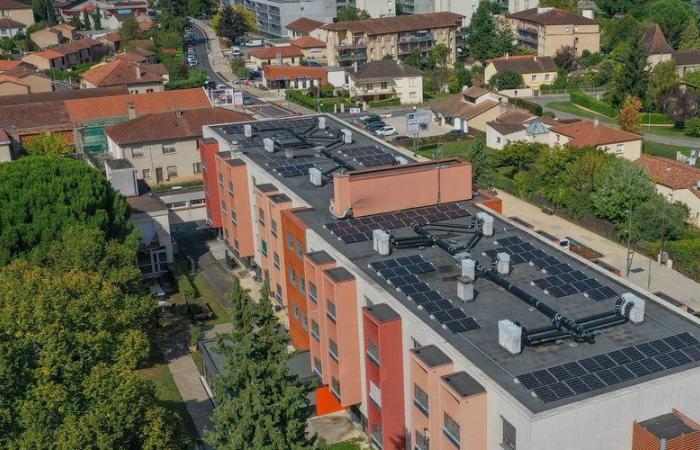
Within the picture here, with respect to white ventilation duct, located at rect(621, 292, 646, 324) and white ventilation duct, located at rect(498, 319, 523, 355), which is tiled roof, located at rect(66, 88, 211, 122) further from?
white ventilation duct, located at rect(621, 292, 646, 324)

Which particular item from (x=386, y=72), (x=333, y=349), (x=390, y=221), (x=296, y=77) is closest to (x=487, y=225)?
(x=390, y=221)

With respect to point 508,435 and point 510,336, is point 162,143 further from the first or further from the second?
point 508,435

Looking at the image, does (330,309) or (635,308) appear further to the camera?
(330,309)

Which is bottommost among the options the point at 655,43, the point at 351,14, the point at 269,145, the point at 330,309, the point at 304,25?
the point at 330,309

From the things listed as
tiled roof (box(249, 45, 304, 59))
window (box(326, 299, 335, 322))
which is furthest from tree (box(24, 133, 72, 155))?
tiled roof (box(249, 45, 304, 59))

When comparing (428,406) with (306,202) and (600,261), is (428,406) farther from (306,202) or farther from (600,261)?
(600,261)

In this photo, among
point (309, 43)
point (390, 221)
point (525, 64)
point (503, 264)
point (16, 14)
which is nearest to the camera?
point (503, 264)

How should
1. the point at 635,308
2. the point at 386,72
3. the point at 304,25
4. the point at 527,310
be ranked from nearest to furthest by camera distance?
1. the point at 635,308
2. the point at 527,310
3. the point at 386,72
4. the point at 304,25
